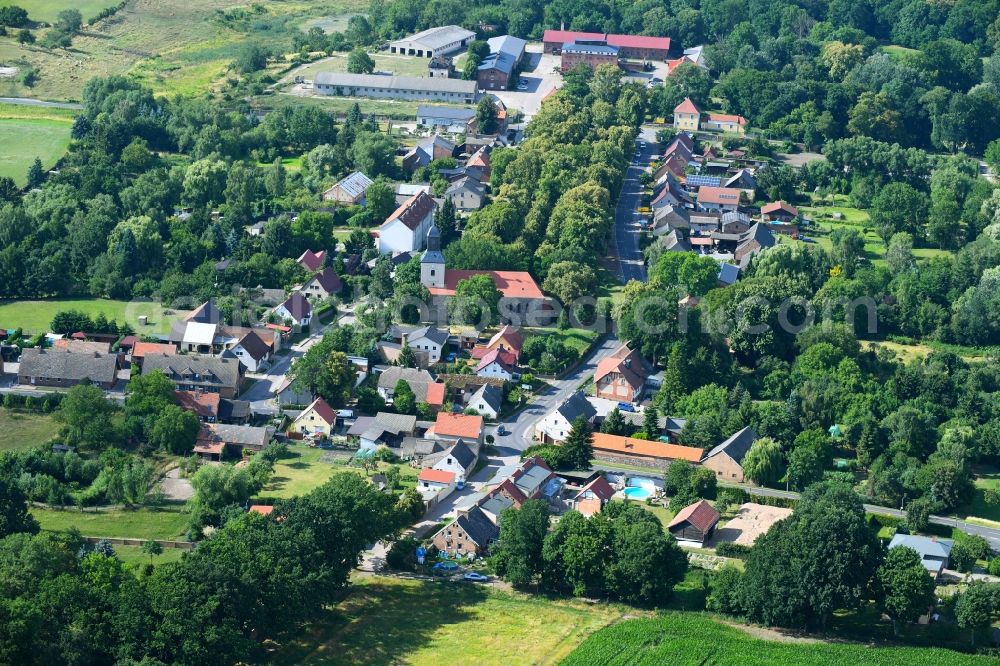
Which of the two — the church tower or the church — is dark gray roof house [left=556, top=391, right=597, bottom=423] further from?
the church tower

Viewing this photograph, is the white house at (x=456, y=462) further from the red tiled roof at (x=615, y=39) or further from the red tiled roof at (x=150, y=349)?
the red tiled roof at (x=615, y=39)

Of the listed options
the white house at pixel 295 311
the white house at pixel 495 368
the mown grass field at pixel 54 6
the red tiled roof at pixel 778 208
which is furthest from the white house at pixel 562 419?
the mown grass field at pixel 54 6

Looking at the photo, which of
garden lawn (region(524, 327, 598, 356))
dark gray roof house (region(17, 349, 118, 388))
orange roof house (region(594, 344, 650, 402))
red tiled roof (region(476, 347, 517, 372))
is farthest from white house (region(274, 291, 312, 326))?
orange roof house (region(594, 344, 650, 402))

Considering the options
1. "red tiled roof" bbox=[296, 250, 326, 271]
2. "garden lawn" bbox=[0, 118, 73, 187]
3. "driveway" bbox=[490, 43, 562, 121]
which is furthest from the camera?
"driveway" bbox=[490, 43, 562, 121]

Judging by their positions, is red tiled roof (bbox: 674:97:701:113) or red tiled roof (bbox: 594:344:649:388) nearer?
red tiled roof (bbox: 594:344:649:388)

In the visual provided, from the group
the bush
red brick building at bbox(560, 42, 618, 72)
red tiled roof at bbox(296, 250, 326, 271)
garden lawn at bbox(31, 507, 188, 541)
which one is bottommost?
the bush

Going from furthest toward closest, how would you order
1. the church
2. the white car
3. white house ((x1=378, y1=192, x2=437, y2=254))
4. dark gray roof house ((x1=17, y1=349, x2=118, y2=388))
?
white house ((x1=378, y1=192, x2=437, y2=254)) → the church → dark gray roof house ((x1=17, y1=349, x2=118, y2=388)) → the white car

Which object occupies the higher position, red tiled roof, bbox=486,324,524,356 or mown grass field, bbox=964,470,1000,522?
red tiled roof, bbox=486,324,524,356
